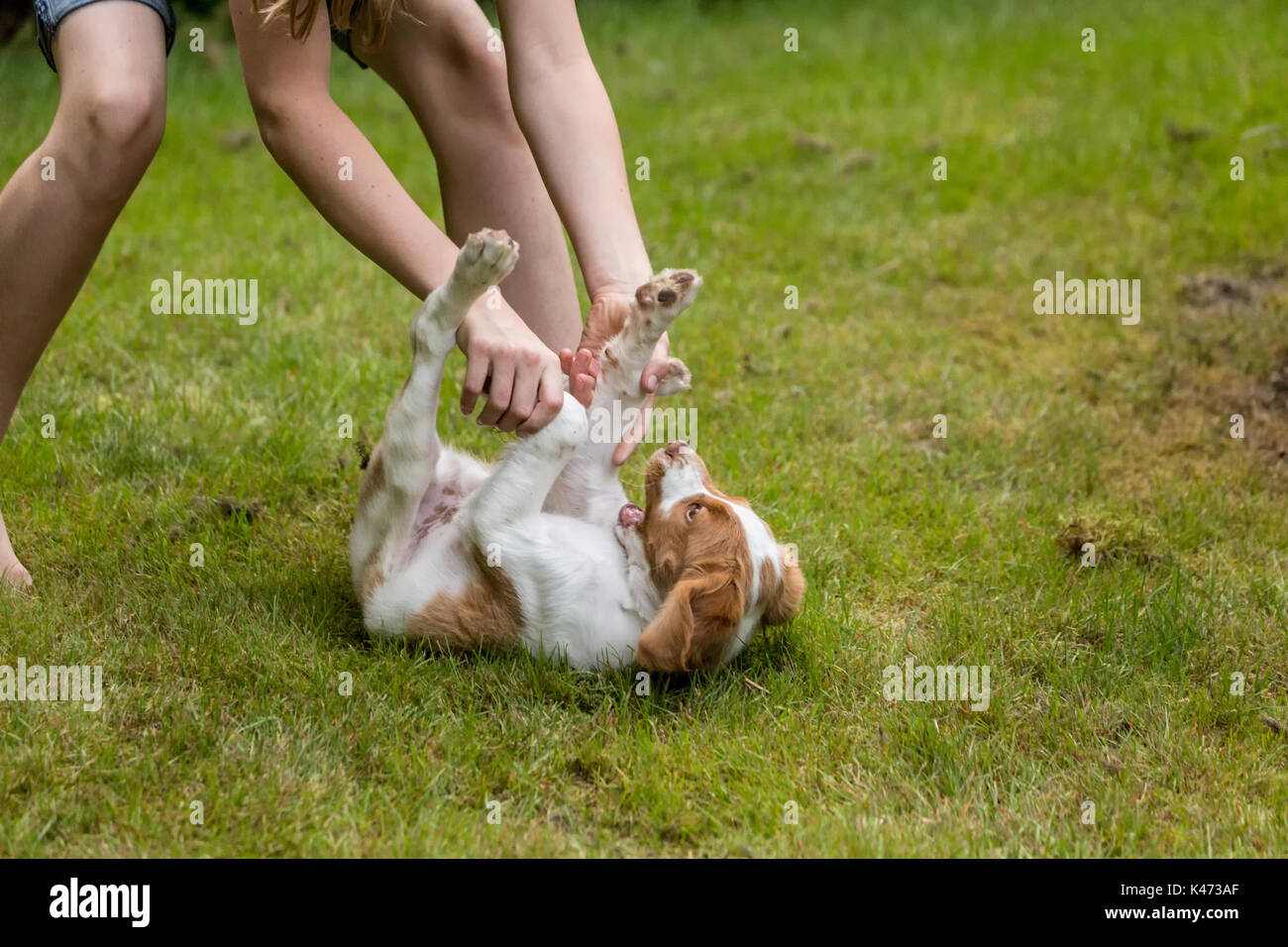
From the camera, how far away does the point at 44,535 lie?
385cm

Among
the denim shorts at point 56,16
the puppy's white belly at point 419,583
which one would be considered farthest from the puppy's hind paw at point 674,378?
the denim shorts at point 56,16

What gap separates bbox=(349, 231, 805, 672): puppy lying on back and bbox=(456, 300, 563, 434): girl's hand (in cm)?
12

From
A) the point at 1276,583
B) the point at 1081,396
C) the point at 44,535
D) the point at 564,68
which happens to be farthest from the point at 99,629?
the point at 1081,396

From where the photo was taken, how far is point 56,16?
3.34 meters

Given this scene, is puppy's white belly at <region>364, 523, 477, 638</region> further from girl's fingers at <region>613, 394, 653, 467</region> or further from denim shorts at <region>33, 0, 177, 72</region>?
denim shorts at <region>33, 0, 177, 72</region>

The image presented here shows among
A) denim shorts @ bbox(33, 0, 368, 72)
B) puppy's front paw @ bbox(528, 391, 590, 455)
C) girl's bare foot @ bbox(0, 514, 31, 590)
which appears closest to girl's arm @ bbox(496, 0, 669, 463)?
puppy's front paw @ bbox(528, 391, 590, 455)

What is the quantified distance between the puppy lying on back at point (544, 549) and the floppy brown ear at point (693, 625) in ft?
0.05

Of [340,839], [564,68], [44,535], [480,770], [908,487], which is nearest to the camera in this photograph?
[340,839]

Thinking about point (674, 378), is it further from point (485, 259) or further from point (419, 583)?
point (419, 583)

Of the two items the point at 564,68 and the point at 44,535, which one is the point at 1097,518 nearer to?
the point at 564,68

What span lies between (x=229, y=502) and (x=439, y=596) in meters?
1.05

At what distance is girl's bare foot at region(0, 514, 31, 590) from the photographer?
348cm

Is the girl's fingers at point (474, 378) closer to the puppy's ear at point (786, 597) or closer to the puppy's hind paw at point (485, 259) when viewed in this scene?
the puppy's hind paw at point (485, 259)

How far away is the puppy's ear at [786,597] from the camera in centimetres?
337
